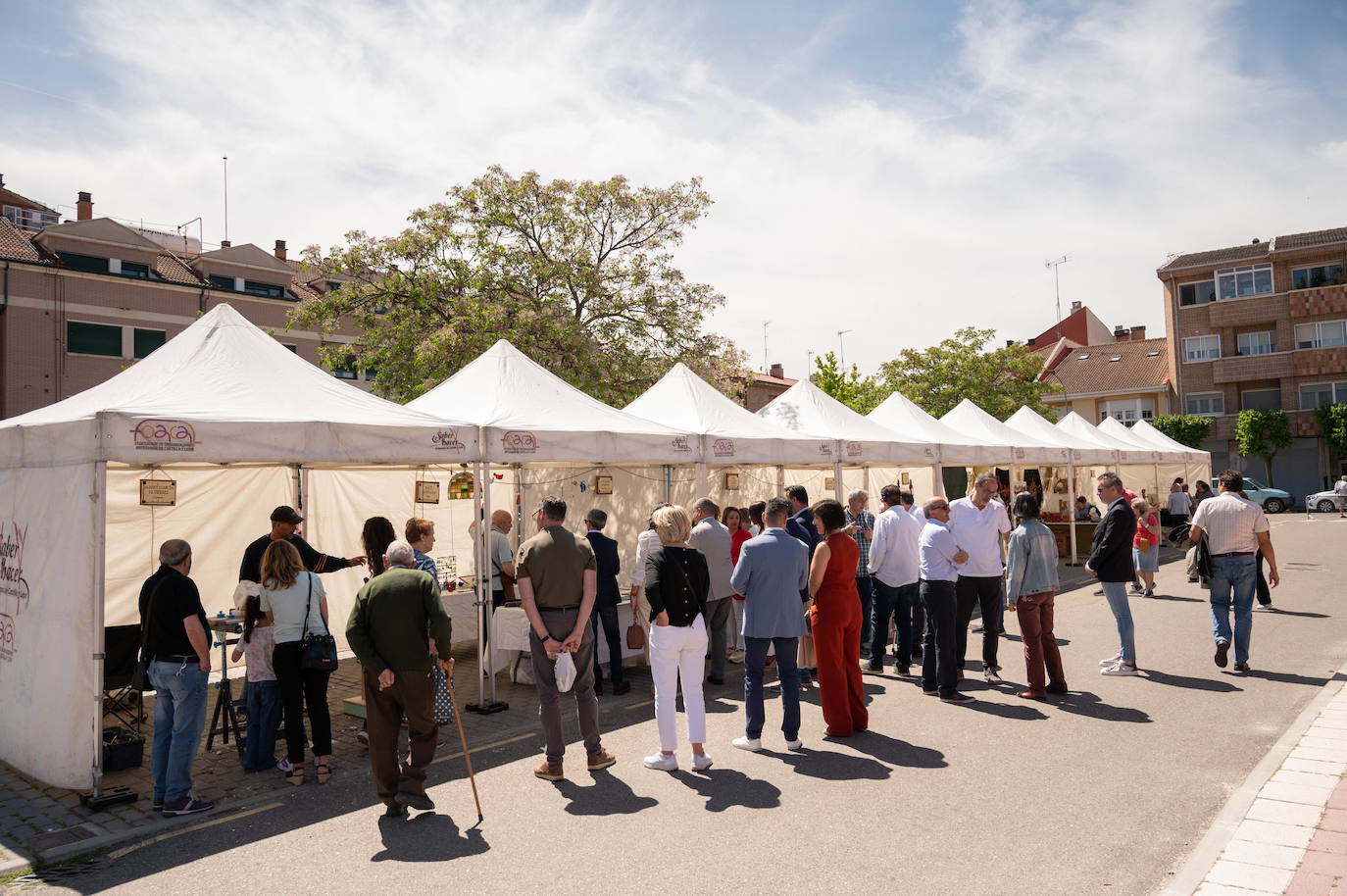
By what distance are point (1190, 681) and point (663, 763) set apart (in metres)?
5.17

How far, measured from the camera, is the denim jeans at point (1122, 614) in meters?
8.02

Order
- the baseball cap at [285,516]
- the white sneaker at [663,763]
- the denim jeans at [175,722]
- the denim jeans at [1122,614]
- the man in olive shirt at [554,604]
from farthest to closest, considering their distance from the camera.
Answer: the denim jeans at [1122,614]
the baseball cap at [285,516]
the white sneaker at [663,763]
the man in olive shirt at [554,604]
the denim jeans at [175,722]

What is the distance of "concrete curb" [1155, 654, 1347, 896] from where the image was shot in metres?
3.89

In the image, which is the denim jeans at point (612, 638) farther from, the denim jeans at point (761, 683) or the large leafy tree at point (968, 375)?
the large leafy tree at point (968, 375)

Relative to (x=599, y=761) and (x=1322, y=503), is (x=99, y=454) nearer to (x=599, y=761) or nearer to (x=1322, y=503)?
(x=599, y=761)

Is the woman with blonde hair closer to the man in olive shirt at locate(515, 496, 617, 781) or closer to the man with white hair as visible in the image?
the man in olive shirt at locate(515, 496, 617, 781)

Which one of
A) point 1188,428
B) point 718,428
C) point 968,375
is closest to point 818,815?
point 718,428

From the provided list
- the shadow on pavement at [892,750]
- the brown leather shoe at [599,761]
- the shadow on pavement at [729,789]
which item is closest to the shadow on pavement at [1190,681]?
the shadow on pavement at [892,750]

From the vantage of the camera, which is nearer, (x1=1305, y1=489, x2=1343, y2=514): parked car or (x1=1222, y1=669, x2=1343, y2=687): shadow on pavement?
(x1=1222, y1=669, x2=1343, y2=687): shadow on pavement

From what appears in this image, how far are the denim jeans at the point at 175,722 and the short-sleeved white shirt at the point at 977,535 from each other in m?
5.91

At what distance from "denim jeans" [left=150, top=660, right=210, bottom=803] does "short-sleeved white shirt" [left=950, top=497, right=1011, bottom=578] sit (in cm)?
591

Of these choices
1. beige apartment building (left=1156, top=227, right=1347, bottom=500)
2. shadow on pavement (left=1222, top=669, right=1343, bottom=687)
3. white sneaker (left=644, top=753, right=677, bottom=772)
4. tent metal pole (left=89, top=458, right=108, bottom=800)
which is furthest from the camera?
beige apartment building (left=1156, top=227, right=1347, bottom=500)

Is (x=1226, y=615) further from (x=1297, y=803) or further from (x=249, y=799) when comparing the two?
(x=249, y=799)

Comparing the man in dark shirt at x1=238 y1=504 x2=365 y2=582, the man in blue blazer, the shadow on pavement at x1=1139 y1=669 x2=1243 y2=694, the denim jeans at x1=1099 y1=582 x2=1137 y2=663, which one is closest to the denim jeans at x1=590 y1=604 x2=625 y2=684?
the man in blue blazer
